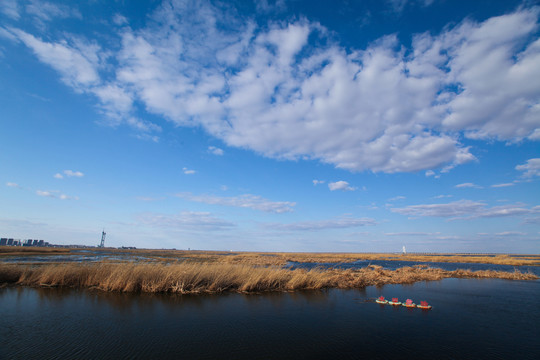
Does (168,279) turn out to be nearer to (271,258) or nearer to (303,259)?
(271,258)

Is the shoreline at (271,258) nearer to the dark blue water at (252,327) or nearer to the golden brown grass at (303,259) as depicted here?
the golden brown grass at (303,259)

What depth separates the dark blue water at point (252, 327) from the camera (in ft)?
24.9

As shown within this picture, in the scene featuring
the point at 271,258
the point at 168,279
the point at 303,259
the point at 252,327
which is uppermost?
the point at 168,279

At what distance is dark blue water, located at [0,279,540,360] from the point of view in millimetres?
7590

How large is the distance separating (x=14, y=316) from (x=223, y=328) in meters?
8.78

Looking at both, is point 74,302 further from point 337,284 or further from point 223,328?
point 337,284

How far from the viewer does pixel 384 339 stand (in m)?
8.79

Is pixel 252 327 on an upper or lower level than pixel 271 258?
lower

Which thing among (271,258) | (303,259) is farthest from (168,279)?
(303,259)

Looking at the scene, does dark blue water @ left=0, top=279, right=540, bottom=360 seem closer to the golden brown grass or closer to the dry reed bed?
the dry reed bed

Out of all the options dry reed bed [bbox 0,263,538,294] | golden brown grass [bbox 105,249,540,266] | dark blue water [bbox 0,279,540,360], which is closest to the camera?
dark blue water [bbox 0,279,540,360]

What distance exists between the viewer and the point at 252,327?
9875 millimetres

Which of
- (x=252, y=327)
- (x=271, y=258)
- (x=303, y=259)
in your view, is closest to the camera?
(x=252, y=327)

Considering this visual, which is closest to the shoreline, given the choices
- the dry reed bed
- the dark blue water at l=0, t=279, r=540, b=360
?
the dry reed bed
